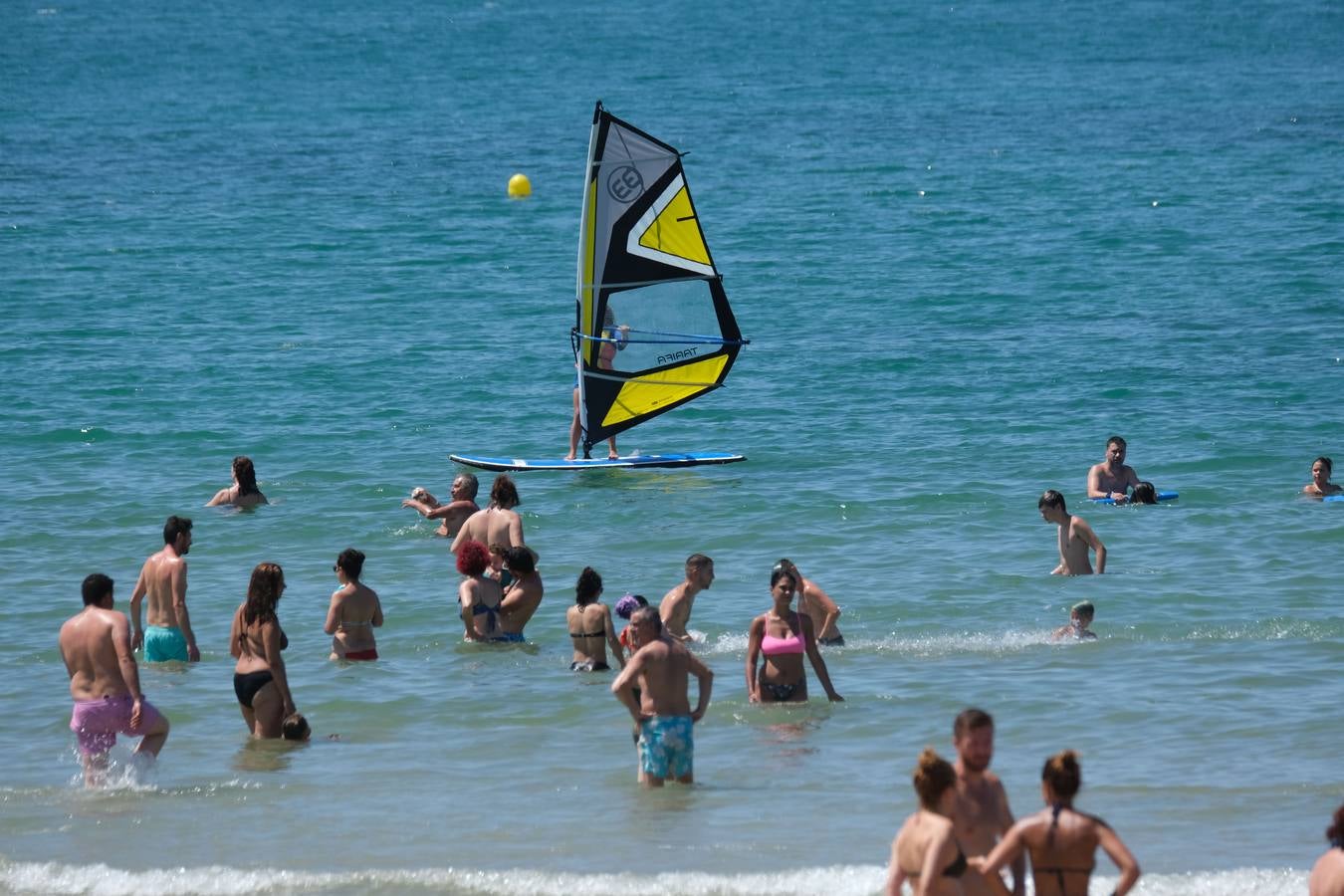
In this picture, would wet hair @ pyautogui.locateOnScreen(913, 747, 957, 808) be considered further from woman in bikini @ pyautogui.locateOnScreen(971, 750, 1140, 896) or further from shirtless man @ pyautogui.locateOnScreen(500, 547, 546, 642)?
shirtless man @ pyautogui.locateOnScreen(500, 547, 546, 642)

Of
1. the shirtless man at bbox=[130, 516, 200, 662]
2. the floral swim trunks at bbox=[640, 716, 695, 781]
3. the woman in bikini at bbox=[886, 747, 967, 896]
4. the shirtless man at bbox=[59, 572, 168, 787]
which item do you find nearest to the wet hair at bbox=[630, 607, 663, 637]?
the floral swim trunks at bbox=[640, 716, 695, 781]

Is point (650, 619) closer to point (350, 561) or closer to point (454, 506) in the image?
point (350, 561)

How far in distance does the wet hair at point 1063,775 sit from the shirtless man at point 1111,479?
12.6 meters

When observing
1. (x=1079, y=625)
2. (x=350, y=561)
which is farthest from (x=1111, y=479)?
(x=350, y=561)

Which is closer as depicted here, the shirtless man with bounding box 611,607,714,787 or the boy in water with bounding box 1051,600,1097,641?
the shirtless man with bounding box 611,607,714,787

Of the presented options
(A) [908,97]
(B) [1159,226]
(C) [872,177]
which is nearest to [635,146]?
(B) [1159,226]

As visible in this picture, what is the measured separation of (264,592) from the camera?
38.6 feet

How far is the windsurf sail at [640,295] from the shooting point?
836 inches

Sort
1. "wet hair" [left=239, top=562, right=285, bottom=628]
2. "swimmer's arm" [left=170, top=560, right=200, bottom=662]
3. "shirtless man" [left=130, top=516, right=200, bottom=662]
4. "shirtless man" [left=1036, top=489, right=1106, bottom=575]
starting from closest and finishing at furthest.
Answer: "wet hair" [left=239, top=562, right=285, bottom=628] → "shirtless man" [left=130, top=516, right=200, bottom=662] → "swimmer's arm" [left=170, top=560, right=200, bottom=662] → "shirtless man" [left=1036, top=489, right=1106, bottom=575]

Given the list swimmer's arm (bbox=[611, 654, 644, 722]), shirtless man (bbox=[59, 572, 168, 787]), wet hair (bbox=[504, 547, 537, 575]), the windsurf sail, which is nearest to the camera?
swimmer's arm (bbox=[611, 654, 644, 722])

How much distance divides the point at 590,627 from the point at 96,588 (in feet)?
13.2

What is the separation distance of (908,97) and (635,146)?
40288mm

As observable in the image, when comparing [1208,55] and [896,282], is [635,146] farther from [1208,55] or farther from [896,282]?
[1208,55]

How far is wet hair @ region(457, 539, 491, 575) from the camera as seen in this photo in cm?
1435
